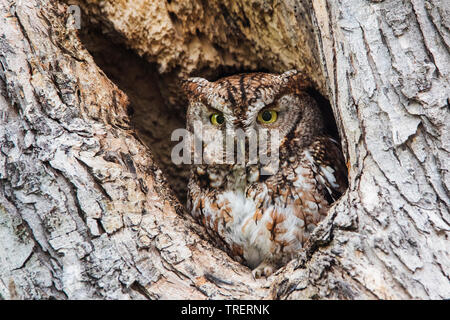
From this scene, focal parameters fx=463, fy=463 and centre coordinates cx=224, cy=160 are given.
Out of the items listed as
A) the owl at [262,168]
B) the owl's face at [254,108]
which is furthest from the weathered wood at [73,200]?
the owl's face at [254,108]

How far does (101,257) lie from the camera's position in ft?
5.43

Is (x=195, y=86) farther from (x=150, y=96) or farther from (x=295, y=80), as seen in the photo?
(x=150, y=96)

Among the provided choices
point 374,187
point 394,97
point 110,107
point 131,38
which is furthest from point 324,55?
point 131,38

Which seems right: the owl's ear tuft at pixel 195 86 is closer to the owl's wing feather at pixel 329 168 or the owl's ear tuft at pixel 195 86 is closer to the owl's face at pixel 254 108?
the owl's face at pixel 254 108

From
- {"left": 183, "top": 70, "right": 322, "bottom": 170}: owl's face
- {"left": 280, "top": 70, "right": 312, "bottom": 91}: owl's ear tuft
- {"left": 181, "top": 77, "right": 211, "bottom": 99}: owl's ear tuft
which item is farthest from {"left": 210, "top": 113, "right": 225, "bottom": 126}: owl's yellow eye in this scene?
{"left": 280, "top": 70, "right": 312, "bottom": 91}: owl's ear tuft

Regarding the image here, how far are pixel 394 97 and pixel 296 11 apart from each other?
2.76 ft

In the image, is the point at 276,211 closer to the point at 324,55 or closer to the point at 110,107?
the point at 324,55

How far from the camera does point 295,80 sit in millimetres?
2299

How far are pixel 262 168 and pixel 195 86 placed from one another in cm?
55

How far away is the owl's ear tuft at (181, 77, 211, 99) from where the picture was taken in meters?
2.34

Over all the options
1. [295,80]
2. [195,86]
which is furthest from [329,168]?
[195,86]

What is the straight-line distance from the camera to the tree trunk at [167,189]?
1.51m

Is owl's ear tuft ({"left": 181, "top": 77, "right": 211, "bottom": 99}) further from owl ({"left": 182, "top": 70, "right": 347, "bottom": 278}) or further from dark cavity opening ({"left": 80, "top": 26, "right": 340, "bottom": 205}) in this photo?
dark cavity opening ({"left": 80, "top": 26, "right": 340, "bottom": 205})
